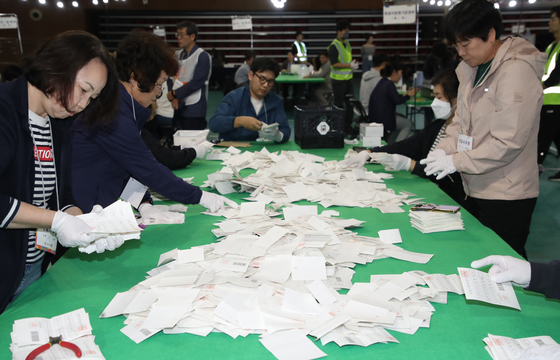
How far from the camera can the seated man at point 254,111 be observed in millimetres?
3502

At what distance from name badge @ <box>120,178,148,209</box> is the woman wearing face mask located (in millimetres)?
1353

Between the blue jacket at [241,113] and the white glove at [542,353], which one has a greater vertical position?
the blue jacket at [241,113]

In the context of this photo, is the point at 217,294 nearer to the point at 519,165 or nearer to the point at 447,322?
the point at 447,322

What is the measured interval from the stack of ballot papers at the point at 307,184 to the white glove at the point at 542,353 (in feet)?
3.69

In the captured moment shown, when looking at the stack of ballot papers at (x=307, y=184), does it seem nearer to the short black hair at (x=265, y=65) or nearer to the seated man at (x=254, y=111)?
the seated man at (x=254, y=111)

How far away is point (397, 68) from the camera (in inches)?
250

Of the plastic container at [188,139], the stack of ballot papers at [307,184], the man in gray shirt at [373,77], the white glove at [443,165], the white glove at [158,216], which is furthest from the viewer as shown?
the man in gray shirt at [373,77]

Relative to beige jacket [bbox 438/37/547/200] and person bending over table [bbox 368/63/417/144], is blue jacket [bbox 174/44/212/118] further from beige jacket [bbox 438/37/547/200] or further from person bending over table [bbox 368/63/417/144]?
beige jacket [bbox 438/37/547/200]

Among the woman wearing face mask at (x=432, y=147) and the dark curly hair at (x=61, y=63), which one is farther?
the woman wearing face mask at (x=432, y=147)

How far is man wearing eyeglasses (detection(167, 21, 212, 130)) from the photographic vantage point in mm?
5218

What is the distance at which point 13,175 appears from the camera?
1416mm

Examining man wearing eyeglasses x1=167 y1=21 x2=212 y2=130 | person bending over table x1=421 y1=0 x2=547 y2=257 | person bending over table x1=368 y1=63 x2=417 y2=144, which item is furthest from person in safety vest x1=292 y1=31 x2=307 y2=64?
person bending over table x1=421 y1=0 x2=547 y2=257

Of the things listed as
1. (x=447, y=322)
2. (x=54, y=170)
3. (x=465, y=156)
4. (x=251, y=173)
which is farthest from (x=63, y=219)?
(x=465, y=156)

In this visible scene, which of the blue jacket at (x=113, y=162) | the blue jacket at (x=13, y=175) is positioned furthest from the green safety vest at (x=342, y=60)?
the blue jacket at (x=13, y=175)
